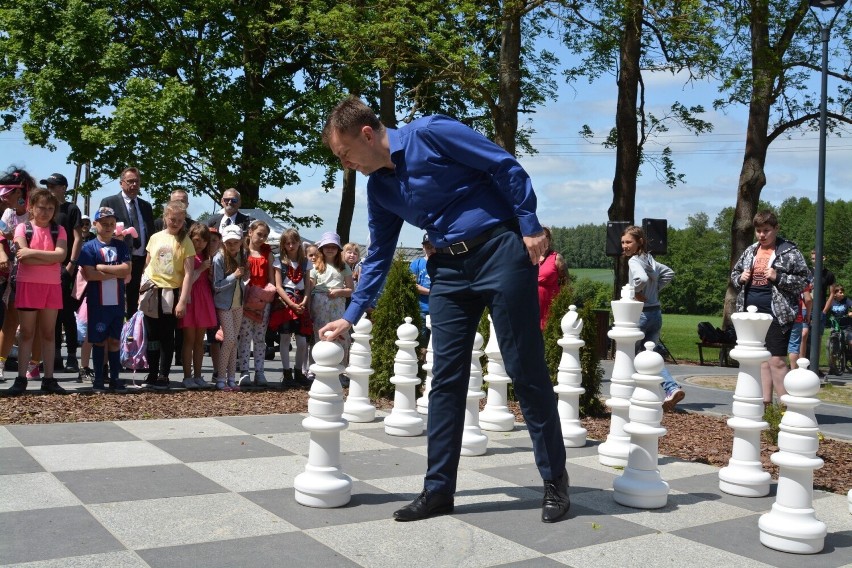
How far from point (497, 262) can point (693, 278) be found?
310 ft

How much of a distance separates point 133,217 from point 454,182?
19.9 feet

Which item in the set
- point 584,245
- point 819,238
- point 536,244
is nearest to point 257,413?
point 536,244

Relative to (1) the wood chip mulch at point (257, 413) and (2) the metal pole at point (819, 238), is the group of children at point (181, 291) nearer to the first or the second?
(1) the wood chip mulch at point (257, 413)

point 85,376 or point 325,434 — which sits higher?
point 325,434

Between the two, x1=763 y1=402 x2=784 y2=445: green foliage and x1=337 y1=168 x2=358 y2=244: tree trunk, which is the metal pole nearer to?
x1=763 y1=402 x2=784 y2=445: green foliage

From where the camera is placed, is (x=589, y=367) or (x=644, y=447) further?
(x=589, y=367)

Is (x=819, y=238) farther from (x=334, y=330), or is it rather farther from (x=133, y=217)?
(x=334, y=330)

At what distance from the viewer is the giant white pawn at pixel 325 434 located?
13.2 ft

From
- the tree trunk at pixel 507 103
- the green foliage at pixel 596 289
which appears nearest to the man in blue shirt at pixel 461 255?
the tree trunk at pixel 507 103

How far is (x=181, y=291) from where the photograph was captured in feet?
27.4

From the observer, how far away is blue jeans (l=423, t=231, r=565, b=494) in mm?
3965

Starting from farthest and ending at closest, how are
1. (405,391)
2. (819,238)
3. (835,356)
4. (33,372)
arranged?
(835,356) → (819,238) → (33,372) → (405,391)

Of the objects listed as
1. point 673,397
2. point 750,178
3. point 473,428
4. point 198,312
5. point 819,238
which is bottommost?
point 673,397

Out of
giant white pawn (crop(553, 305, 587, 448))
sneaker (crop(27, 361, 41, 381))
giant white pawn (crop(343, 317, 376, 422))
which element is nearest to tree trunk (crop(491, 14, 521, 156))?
sneaker (crop(27, 361, 41, 381))
